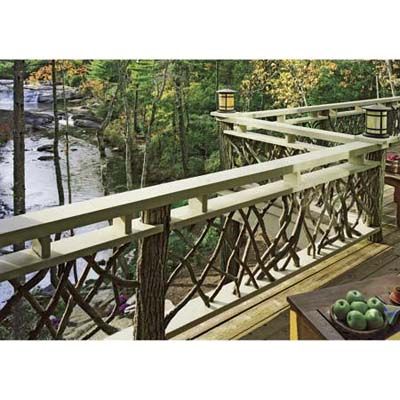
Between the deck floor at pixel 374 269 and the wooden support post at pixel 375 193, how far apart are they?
135 mm

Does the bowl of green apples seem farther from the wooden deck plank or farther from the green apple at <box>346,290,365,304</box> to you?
the wooden deck plank

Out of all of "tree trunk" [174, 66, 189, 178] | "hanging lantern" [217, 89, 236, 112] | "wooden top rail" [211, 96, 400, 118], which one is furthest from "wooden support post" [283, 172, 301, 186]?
"tree trunk" [174, 66, 189, 178]

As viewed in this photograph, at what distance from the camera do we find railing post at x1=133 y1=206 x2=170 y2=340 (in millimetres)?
2191

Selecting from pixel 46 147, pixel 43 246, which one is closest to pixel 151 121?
pixel 46 147

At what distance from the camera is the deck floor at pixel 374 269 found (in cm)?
268

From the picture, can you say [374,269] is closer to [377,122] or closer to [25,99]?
[377,122]

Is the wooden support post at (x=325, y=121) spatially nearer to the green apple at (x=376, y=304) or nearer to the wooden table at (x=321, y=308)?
the wooden table at (x=321, y=308)

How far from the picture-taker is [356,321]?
1.86 m

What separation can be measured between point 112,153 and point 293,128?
333cm

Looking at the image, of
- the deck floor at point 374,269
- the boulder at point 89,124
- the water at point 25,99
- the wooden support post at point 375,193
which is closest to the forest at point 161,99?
the boulder at point 89,124

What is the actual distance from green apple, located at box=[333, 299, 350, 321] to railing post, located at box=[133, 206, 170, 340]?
27.5 inches

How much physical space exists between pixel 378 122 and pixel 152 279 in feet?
6.43
